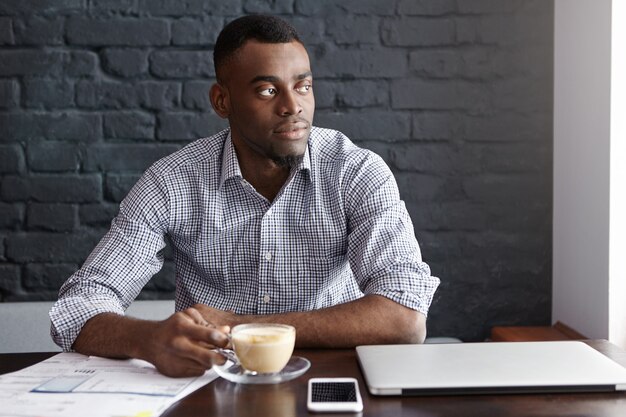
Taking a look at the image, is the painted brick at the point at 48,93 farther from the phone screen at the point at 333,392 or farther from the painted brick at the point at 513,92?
the phone screen at the point at 333,392

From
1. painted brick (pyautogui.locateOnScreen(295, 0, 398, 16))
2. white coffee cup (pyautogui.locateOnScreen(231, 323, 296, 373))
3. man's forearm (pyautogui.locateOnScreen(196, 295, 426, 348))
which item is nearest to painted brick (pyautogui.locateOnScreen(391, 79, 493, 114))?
painted brick (pyautogui.locateOnScreen(295, 0, 398, 16))

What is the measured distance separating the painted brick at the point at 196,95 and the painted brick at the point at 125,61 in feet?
0.47

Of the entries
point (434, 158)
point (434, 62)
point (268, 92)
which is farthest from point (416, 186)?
point (268, 92)

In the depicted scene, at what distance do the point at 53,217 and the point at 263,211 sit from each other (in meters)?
0.82

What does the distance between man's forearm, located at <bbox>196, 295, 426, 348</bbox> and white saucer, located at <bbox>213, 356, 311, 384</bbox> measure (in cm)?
18

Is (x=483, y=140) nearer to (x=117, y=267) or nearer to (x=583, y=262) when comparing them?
(x=583, y=262)

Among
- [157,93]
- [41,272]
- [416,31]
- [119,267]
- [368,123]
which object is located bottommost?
[41,272]

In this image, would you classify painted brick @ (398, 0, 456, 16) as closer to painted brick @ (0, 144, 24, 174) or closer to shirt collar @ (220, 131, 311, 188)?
shirt collar @ (220, 131, 311, 188)

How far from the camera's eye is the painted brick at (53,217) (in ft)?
7.03

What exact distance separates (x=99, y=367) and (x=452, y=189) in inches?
53.0

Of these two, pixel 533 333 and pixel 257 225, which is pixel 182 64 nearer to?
pixel 257 225

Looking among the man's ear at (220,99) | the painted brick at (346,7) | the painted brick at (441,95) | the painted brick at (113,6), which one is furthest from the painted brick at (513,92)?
the painted brick at (113,6)

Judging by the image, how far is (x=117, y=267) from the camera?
1.51 metres

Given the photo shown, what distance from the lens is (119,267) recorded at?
152cm
